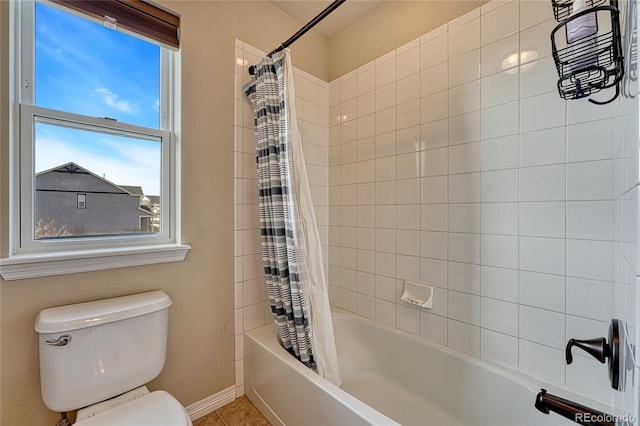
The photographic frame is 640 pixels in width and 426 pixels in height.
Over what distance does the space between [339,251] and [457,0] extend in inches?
68.7

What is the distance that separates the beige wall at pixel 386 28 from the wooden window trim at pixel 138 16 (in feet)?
3.94

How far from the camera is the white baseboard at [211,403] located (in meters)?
1.52

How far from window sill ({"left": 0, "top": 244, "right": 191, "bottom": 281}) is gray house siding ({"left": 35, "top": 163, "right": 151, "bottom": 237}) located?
145mm

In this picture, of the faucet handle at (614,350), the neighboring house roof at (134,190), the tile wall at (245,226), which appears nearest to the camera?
the faucet handle at (614,350)

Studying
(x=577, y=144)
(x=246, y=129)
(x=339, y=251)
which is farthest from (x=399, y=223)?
(x=246, y=129)

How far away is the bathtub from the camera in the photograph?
1194 millimetres

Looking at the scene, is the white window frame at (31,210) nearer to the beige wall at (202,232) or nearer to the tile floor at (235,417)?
the beige wall at (202,232)

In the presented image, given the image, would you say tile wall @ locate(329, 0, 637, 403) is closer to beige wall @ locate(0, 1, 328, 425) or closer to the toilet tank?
beige wall @ locate(0, 1, 328, 425)

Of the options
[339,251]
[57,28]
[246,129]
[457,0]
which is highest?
[457,0]

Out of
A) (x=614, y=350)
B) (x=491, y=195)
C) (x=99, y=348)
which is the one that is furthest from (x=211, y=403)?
(x=491, y=195)

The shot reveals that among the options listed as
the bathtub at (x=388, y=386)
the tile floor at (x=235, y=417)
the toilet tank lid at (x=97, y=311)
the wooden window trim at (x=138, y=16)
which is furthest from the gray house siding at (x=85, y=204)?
the tile floor at (x=235, y=417)

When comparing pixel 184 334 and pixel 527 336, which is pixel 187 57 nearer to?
pixel 184 334

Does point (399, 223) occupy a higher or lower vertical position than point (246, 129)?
lower

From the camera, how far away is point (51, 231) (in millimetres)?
1193
